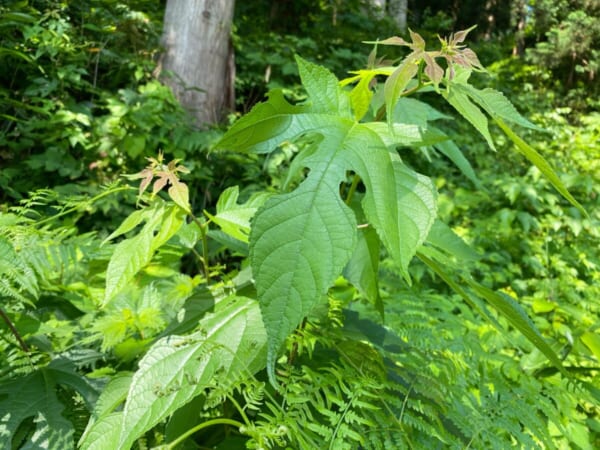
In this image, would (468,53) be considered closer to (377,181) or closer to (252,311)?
(377,181)

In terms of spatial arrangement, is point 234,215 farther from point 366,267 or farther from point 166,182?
point 366,267

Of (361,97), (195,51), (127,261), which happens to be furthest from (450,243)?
(195,51)

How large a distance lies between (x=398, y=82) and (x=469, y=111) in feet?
0.34

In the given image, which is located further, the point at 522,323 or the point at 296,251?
the point at 522,323

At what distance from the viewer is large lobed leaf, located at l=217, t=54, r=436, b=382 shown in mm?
494

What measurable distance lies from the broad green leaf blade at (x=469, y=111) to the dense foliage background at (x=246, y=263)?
15 cm

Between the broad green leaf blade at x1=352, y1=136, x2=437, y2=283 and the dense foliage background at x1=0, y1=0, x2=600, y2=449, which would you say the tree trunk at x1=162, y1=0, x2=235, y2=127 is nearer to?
the dense foliage background at x1=0, y1=0, x2=600, y2=449

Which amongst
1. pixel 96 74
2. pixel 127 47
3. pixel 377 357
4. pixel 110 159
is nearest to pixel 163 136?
pixel 110 159

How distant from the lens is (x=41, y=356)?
2.72ft

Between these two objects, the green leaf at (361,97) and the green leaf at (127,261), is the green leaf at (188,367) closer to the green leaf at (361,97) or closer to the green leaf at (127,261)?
the green leaf at (127,261)

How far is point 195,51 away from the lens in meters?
4.15

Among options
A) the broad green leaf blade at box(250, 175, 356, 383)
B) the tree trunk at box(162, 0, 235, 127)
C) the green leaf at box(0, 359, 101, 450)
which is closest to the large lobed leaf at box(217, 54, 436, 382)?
the broad green leaf blade at box(250, 175, 356, 383)

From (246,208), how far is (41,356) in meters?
0.48

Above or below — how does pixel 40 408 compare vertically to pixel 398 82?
below
